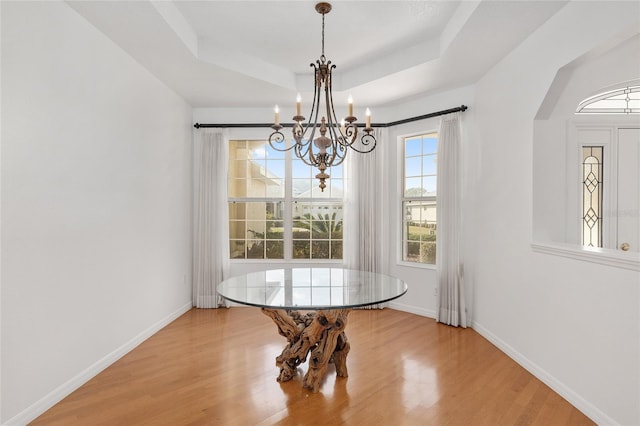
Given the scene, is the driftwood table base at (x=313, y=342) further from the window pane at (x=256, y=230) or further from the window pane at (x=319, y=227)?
the window pane at (x=256, y=230)

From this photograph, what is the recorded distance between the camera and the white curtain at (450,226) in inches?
150

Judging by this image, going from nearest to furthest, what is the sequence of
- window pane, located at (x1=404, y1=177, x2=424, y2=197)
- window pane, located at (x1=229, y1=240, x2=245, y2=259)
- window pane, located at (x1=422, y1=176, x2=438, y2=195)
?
window pane, located at (x1=422, y1=176, x2=438, y2=195), window pane, located at (x1=404, y1=177, x2=424, y2=197), window pane, located at (x1=229, y1=240, x2=245, y2=259)

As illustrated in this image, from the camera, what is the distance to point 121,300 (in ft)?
9.98

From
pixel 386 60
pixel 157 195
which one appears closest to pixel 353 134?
pixel 386 60

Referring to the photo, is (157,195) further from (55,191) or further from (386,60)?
(386,60)

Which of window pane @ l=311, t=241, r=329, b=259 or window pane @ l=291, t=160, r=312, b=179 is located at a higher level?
window pane @ l=291, t=160, r=312, b=179

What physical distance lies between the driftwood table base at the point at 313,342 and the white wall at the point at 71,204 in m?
1.41

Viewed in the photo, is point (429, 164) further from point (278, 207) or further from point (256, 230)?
point (256, 230)

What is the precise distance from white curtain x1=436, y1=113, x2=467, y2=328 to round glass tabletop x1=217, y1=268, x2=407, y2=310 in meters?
1.34

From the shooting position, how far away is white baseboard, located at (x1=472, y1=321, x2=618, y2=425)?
209 centimetres

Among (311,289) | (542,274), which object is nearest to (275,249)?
(311,289)

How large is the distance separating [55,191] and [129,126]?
110cm

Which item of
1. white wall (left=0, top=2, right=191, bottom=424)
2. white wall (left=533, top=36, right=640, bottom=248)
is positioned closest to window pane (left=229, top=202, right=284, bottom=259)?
white wall (left=0, top=2, right=191, bottom=424)

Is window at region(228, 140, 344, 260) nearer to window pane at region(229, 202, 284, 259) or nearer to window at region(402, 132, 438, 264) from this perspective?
window pane at region(229, 202, 284, 259)
